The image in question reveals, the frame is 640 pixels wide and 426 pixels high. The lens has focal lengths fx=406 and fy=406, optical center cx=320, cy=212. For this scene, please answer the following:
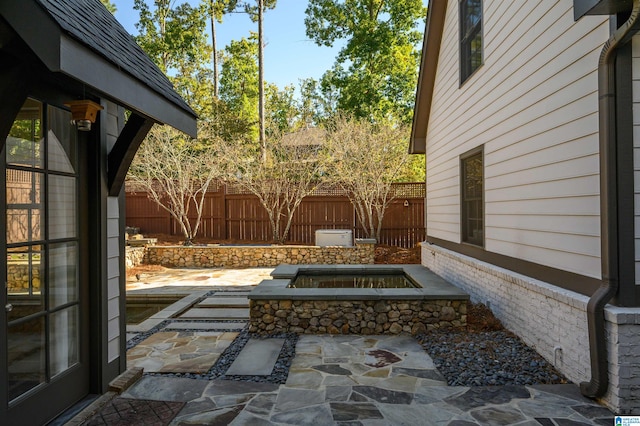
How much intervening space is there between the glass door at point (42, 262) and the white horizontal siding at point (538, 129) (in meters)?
4.12

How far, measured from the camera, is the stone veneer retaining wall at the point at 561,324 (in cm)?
296

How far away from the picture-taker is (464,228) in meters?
6.56

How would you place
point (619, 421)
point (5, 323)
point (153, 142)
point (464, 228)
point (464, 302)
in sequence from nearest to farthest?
point (5, 323) → point (619, 421) → point (464, 302) → point (464, 228) → point (153, 142)

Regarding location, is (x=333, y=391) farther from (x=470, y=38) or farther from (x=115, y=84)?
(x=470, y=38)

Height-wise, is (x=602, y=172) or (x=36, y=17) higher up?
(x=36, y=17)

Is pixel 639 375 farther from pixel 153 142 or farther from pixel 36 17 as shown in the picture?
pixel 153 142

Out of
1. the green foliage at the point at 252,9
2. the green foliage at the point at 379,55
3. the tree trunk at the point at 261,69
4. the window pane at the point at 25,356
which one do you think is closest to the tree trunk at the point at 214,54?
the green foliage at the point at 252,9

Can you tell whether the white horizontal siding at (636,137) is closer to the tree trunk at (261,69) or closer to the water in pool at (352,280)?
the water in pool at (352,280)

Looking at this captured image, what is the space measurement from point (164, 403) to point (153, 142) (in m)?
10.4

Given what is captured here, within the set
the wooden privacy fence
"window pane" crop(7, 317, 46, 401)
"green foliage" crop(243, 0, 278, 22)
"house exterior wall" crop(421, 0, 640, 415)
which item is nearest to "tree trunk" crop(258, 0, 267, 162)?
"green foliage" crop(243, 0, 278, 22)

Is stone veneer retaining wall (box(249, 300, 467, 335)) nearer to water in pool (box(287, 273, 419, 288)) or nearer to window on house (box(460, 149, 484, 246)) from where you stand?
window on house (box(460, 149, 484, 246))

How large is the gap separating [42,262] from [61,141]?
2.99 feet

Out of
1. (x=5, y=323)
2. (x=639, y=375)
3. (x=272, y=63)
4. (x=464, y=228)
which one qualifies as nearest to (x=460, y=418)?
(x=639, y=375)

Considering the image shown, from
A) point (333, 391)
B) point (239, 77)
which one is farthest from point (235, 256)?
point (239, 77)
